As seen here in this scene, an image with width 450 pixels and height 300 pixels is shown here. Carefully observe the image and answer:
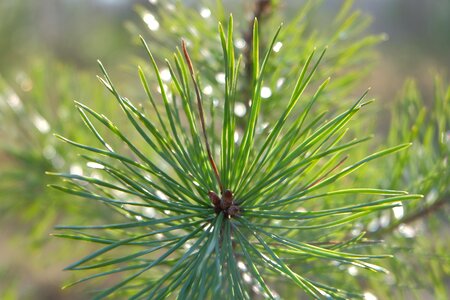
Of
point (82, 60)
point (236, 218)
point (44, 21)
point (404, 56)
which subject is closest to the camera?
point (236, 218)

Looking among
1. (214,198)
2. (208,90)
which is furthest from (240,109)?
(214,198)

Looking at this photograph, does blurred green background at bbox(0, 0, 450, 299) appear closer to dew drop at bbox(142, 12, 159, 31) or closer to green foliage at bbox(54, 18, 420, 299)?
dew drop at bbox(142, 12, 159, 31)

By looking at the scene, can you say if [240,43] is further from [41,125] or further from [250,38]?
[41,125]

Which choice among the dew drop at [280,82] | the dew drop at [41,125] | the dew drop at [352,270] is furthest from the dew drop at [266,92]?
the dew drop at [41,125]

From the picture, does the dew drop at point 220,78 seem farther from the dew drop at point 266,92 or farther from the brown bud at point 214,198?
the brown bud at point 214,198

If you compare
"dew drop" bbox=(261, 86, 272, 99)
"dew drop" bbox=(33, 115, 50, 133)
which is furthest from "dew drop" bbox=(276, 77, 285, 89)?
"dew drop" bbox=(33, 115, 50, 133)

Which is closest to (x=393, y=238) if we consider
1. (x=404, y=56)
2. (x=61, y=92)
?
(x=61, y=92)

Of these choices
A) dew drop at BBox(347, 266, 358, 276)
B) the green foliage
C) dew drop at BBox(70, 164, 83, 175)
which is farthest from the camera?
dew drop at BBox(70, 164, 83, 175)

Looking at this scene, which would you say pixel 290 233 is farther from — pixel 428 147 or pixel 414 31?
pixel 414 31
